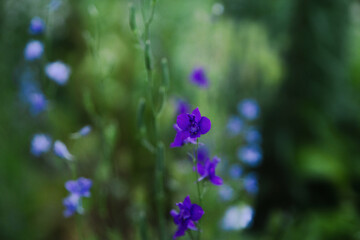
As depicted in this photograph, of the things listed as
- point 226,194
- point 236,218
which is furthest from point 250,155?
point 236,218

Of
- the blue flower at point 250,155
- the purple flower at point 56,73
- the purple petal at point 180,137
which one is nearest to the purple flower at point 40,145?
the purple flower at point 56,73

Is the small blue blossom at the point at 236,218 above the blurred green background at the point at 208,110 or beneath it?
beneath

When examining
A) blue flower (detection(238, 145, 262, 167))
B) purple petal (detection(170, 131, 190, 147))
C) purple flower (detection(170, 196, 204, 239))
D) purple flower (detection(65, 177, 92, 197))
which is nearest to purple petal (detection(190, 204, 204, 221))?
purple flower (detection(170, 196, 204, 239))

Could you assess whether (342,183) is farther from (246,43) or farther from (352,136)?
(246,43)

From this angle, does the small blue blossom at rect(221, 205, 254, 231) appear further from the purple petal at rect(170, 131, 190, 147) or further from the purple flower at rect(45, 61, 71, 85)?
the purple flower at rect(45, 61, 71, 85)

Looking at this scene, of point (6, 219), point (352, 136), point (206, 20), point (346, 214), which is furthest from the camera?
point (352, 136)

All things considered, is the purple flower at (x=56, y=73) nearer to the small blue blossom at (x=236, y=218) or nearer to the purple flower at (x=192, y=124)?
the purple flower at (x=192, y=124)

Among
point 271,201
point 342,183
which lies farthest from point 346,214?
point 271,201
